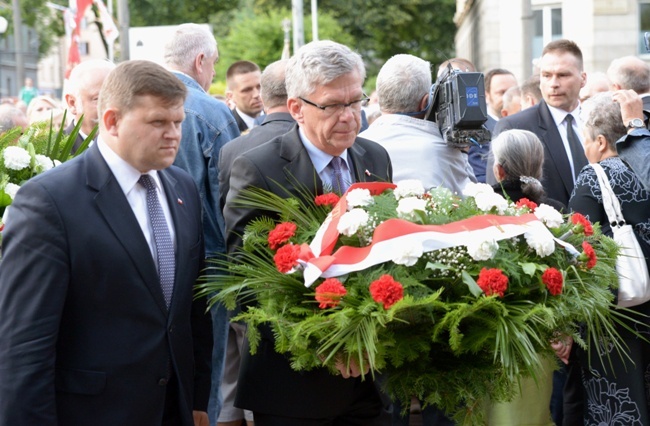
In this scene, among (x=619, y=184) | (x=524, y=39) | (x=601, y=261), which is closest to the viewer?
(x=601, y=261)

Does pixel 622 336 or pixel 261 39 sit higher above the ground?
pixel 261 39

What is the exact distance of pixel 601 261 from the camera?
3.87m

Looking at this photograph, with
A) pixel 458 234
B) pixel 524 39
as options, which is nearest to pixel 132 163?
pixel 458 234

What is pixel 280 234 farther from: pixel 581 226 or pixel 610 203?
pixel 610 203

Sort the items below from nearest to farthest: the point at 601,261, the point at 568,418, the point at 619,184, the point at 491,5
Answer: the point at 601,261 → the point at 619,184 → the point at 568,418 → the point at 491,5

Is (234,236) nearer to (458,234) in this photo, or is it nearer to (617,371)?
(458,234)

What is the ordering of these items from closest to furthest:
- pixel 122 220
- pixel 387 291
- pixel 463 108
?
pixel 387 291 → pixel 122 220 → pixel 463 108

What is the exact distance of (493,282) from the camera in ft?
10.8

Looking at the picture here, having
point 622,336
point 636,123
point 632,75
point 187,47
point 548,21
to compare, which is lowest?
point 622,336

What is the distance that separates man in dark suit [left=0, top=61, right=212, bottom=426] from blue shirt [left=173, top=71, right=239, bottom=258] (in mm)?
2323

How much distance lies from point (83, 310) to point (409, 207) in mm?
1195

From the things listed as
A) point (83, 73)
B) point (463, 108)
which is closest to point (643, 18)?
point (83, 73)

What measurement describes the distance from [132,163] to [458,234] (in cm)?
115

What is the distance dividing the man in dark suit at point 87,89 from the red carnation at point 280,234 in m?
2.50
